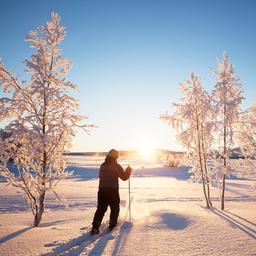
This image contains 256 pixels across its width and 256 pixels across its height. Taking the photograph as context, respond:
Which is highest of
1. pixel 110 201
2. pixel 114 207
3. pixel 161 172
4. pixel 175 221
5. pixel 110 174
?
pixel 110 174

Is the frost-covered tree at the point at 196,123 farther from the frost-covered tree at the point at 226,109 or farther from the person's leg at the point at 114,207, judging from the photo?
the person's leg at the point at 114,207

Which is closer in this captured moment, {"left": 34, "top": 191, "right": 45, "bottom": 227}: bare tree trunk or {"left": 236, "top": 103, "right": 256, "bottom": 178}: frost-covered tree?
{"left": 34, "top": 191, "right": 45, "bottom": 227}: bare tree trunk

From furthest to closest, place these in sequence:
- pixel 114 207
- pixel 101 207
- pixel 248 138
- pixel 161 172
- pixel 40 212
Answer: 1. pixel 161 172
2. pixel 248 138
3. pixel 40 212
4. pixel 114 207
5. pixel 101 207

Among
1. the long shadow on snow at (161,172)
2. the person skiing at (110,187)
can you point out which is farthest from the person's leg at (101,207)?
the long shadow on snow at (161,172)

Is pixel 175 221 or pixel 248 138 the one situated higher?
pixel 248 138

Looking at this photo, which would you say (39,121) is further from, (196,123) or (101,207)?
(196,123)

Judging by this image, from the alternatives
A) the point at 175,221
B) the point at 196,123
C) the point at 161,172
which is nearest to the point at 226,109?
the point at 196,123

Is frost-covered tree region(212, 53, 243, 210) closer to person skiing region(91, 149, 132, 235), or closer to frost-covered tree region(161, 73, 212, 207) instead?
frost-covered tree region(161, 73, 212, 207)

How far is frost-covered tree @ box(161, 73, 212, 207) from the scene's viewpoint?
12969mm

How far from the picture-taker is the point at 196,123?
1328 cm

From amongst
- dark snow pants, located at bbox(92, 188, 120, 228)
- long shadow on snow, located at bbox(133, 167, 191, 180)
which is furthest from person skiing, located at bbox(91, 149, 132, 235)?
long shadow on snow, located at bbox(133, 167, 191, 180)

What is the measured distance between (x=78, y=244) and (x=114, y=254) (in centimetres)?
128

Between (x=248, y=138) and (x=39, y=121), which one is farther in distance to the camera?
(x=248, y=138)

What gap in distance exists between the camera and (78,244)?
548cm
